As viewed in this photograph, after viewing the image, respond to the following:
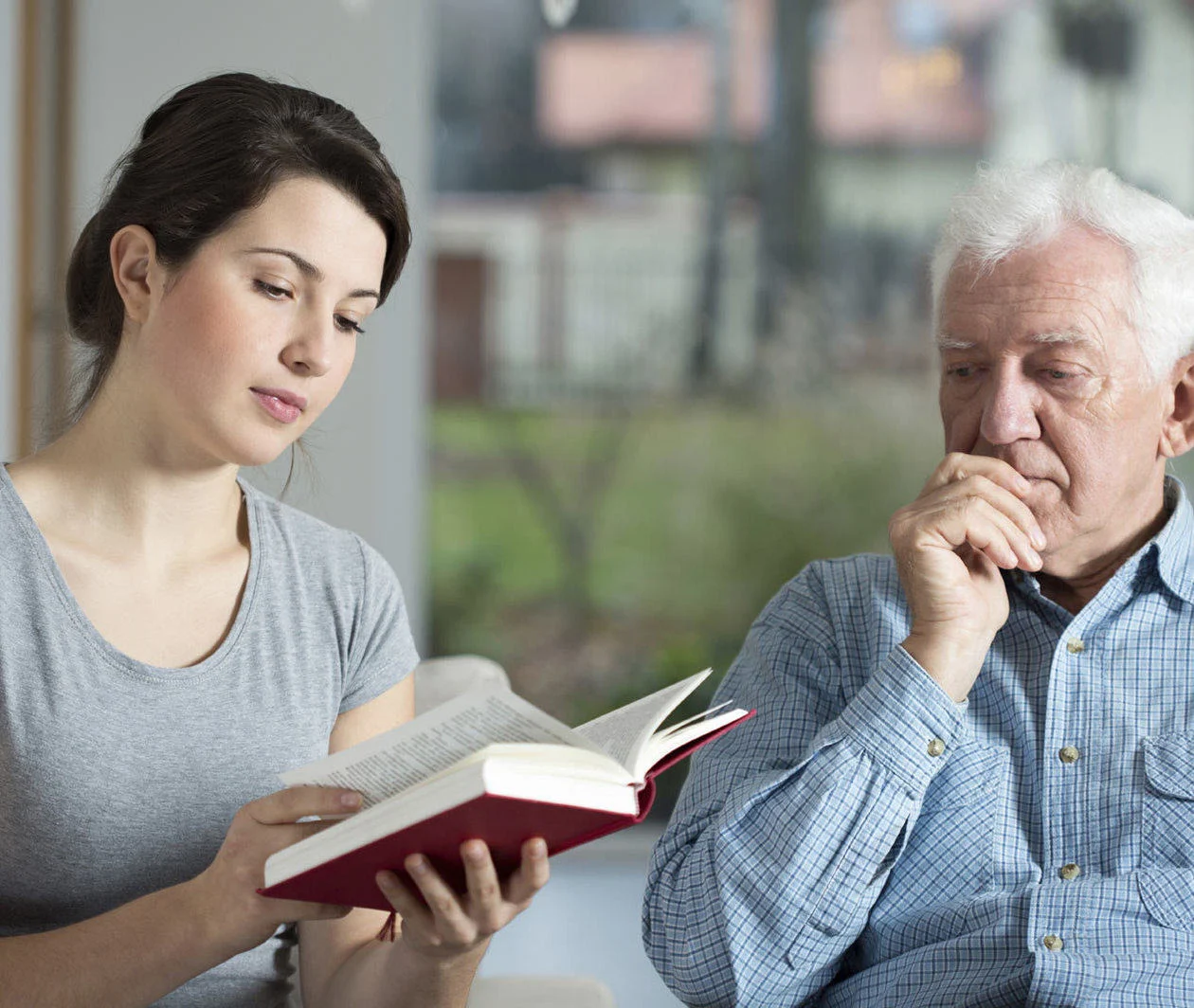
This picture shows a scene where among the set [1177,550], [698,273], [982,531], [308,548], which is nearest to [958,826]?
[982,531]

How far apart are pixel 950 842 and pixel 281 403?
911 mm

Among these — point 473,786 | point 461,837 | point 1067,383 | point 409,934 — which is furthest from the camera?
point 1067,383

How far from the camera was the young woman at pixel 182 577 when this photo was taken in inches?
56.6

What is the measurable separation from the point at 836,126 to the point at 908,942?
3.21 m

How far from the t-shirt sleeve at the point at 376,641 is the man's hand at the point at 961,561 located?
2.04ft

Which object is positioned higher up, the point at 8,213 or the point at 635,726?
the point at 8,213

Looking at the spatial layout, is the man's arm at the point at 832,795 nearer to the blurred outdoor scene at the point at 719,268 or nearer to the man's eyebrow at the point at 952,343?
the man's eyebrow at the point at 952,343

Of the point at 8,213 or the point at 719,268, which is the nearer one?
the point at 8,213

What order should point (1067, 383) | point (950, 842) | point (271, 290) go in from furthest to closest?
1. point (1067, 383)
2. point (950, 842)
3. point (271, 290)

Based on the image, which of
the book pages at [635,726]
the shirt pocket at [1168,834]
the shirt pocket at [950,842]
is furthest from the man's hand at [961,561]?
the book pages at [635,726]

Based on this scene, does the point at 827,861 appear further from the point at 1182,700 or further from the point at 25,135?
the point at 25,135

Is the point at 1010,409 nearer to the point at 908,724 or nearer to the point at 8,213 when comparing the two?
the point at 908,724

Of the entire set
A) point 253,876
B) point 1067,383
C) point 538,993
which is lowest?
point 538,993

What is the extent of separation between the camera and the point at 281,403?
148 centimetres
